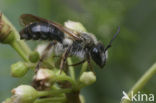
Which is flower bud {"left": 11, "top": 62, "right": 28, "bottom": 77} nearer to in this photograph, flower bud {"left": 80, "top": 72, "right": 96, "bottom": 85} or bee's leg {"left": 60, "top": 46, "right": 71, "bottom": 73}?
bee's leg {"left": 60, "top": 46, "right": 71, "bottom": 73}

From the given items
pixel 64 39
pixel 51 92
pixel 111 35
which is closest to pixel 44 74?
pixel 51 92

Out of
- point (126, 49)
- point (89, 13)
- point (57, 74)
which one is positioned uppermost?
point (89, 13)

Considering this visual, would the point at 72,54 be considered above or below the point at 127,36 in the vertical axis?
below

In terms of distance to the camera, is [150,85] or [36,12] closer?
[150,85]

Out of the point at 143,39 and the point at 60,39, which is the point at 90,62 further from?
the point at 143,39

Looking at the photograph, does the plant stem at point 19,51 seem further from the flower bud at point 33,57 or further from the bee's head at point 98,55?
the bee's head at point 98,55

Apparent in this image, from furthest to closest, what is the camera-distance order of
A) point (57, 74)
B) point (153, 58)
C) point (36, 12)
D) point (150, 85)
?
point (36, 12) < point (153, 58) < point (150, 85) < point (57, 74)

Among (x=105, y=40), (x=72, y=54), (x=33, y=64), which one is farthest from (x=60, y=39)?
(x=105, y=40)
